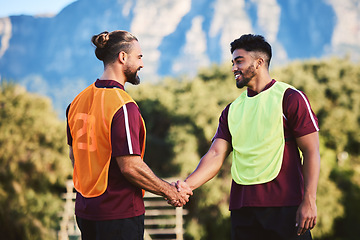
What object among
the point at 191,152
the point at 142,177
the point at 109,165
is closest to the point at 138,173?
→ the point at 142,177

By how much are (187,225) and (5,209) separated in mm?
6555

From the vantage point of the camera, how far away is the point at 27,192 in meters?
15.9

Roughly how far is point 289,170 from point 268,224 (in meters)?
0.34

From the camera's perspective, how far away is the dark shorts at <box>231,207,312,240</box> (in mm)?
2697

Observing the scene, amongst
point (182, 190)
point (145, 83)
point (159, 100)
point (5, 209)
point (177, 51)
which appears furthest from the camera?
point (177, 51)


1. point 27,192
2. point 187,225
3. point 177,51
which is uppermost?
point 177,51

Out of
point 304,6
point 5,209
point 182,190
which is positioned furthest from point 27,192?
point 304,6

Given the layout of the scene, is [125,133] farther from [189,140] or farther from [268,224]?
[189,140]

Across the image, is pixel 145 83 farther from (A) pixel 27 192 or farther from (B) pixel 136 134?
(B) pixel 136 134

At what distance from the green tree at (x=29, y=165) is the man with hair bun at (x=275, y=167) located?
44.5ft

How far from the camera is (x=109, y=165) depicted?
8.48 feet

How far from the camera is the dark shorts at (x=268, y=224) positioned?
2.70 metres

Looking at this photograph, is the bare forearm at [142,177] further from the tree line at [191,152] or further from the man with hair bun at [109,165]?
the tree line at [191,152]

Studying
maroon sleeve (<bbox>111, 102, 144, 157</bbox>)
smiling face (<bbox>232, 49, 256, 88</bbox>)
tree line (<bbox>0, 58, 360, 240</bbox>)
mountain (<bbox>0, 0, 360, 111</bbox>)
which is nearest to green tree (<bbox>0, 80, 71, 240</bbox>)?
tree line (<bbox>0, 58, 360, 240</bbox>)
